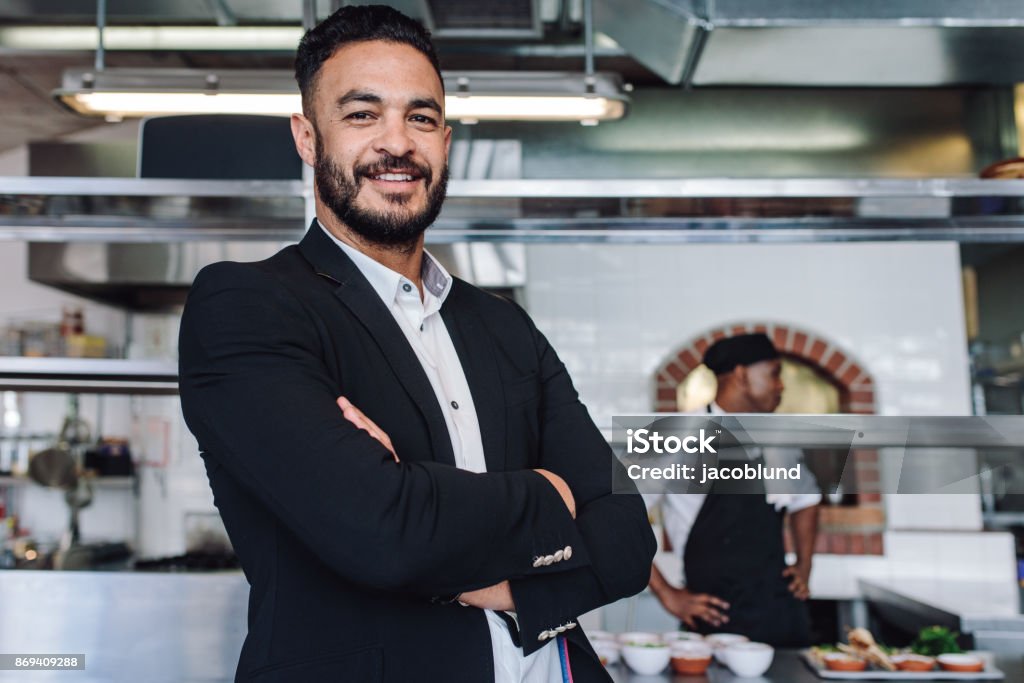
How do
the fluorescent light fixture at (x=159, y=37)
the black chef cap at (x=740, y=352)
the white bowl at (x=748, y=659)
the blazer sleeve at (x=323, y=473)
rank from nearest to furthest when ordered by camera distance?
the blazer sleeve at (x=323, y=473), the white bowl at (x=748, y=659), the black chef cap at (x=740, y=352), the fluorescent light fixture at (x=159, y=37)

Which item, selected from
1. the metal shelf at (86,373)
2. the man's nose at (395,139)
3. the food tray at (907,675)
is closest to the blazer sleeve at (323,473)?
the man's nose at (395,139)

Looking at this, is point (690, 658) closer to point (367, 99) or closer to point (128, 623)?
point (128, 623)

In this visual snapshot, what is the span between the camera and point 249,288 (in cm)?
106

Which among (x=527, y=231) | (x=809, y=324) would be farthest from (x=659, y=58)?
(x=809, y=324)

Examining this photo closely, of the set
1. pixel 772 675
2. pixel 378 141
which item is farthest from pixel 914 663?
pixel 378 141

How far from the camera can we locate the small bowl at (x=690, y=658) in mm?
2172

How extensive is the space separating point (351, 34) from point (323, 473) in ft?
1.92

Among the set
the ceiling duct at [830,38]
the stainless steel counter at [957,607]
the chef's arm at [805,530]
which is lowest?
the stainless steel counter at [957,607]

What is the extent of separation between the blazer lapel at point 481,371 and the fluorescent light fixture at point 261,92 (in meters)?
1.56

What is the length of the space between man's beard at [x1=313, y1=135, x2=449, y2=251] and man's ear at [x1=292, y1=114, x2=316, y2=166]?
0.02 metres

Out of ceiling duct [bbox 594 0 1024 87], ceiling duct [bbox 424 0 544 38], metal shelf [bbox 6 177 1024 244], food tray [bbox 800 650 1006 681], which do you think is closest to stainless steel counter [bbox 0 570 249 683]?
metal shelf [bbox 6 177 1024 244]

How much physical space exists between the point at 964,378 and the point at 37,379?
510 cm

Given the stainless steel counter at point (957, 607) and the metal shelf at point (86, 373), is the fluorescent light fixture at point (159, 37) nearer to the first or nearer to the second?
the metal shelf at point (86, 373)

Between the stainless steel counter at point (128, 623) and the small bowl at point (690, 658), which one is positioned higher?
the stainless steel counter at point (128, 623)
